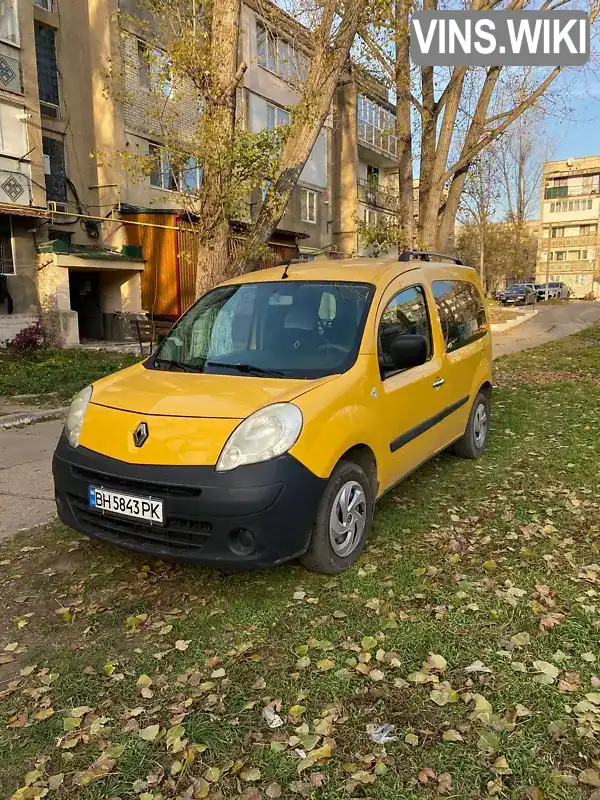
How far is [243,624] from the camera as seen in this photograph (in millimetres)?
3217

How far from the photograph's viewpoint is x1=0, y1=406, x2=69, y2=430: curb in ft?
26.4

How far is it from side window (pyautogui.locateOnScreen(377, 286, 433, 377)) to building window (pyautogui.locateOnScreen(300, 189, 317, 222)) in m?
24.6

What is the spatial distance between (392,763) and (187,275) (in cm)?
1809

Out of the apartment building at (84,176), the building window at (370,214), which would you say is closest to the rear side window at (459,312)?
the apartment building at (84,176)

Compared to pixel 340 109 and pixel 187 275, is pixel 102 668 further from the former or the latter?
pixel 340 109

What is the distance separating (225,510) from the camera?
3096 mm

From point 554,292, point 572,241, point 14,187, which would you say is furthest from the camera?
point 572,241

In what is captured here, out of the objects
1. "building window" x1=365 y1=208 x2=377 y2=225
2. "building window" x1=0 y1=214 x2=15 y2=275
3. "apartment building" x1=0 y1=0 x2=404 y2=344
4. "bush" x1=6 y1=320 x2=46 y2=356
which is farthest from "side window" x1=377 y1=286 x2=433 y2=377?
"building window" x1=365 y1=208 x2=377 y2=225

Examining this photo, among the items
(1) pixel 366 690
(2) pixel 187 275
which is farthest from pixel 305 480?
(2) pixel 187 275

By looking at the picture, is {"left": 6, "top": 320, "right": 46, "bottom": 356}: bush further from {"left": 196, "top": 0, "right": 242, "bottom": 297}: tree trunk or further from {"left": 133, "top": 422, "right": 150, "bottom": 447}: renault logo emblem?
{"left": 133, "top": 422, "right": 150, "bottom": 447}: renault logo emblem

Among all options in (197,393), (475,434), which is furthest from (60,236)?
(197,393)

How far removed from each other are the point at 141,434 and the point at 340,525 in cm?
126

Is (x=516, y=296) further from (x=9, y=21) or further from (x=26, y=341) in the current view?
(x=26, y=341)

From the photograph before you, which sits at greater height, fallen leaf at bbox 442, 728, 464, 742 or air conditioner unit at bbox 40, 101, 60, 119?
air conditioner unit at bbox 40, 101, 60, 119
